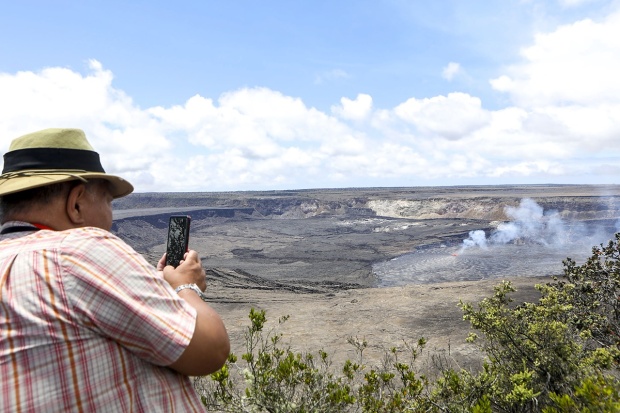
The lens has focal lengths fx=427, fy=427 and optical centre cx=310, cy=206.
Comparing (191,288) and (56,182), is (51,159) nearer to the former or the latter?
(56,182)

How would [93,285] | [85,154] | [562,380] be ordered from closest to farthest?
1. [93,285]
2. [85,154]
3. [562,380]

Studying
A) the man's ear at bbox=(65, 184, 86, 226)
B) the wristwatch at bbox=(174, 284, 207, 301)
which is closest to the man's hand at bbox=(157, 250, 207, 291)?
the wristwatch at bbox=(174, 284, 207, 301)

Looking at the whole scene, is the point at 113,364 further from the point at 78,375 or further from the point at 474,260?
the point at 474,260

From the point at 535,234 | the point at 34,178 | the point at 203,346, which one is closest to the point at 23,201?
the point at 34,178

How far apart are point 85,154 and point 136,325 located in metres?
0.60

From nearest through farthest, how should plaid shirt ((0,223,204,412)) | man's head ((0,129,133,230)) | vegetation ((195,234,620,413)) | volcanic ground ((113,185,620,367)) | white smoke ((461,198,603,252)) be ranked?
plaid shirt ((0,223,204,412)) → man's head ((0,129,133,230)) → vegetation ((195,234,620,413)) → volcanic ground ((113,185,620,367)) → white smoke ((461,198,603,252))

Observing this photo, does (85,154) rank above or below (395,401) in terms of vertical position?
above

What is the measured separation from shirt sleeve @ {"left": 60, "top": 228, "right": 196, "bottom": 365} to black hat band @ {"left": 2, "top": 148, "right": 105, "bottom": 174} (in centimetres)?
31

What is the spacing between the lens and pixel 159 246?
3931 cm

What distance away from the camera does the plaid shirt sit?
0.96 metres

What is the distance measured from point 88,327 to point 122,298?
11 centimetres

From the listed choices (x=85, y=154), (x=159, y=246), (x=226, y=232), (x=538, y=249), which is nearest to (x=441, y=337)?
(x=85, y=154)

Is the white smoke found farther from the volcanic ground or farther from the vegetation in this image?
the vegetation

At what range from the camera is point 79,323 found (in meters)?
0.97
